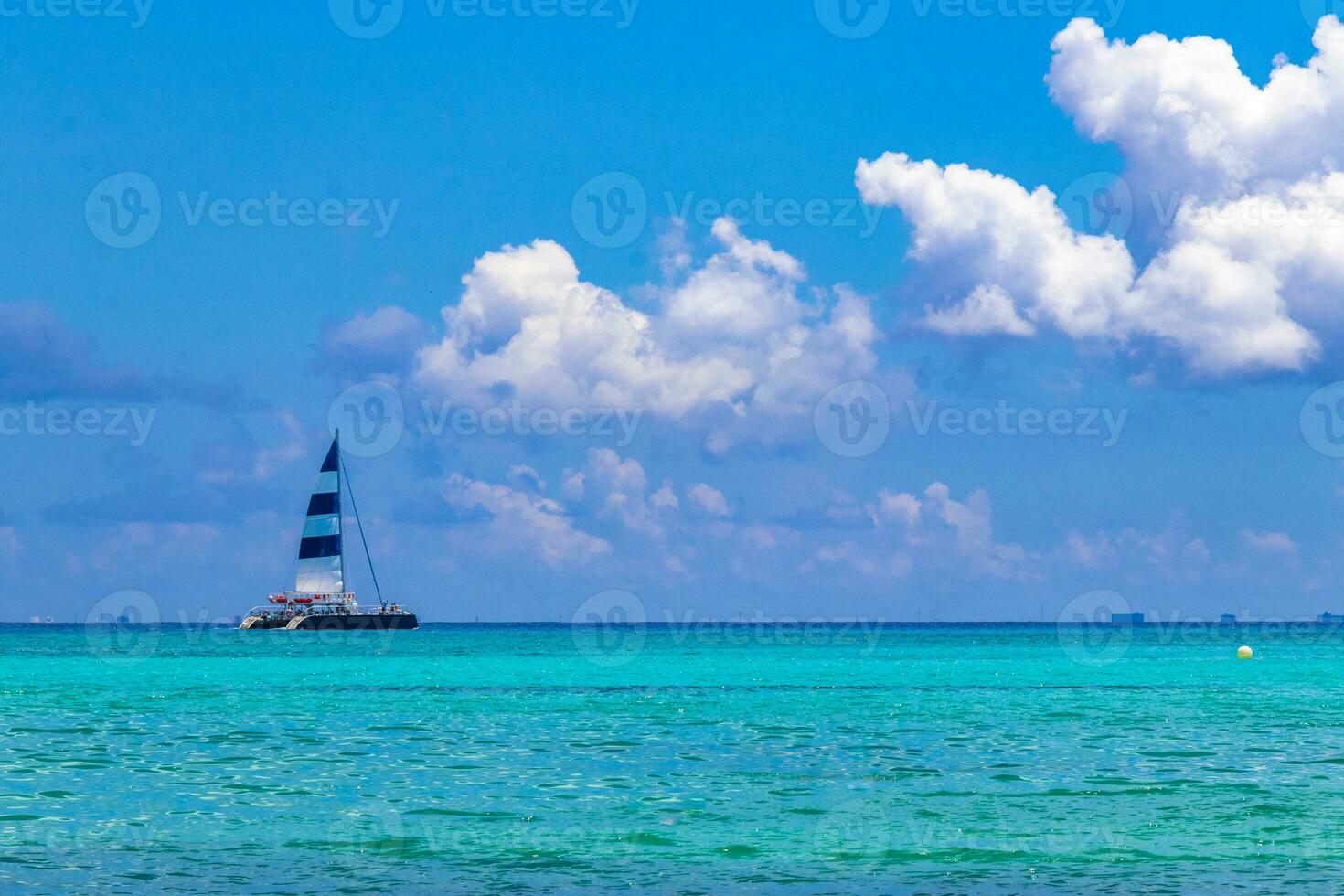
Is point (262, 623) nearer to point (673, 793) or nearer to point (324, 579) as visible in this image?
point (324, 579)

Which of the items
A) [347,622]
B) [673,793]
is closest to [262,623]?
[347,622]

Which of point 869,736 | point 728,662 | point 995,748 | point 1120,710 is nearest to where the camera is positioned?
point 995,748

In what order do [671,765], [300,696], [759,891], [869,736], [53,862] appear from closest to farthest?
[759,891]
[53,862]
[671,765]
[869,736]
[300,696]

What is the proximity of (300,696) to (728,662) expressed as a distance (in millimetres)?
50362

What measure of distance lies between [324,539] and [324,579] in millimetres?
5600

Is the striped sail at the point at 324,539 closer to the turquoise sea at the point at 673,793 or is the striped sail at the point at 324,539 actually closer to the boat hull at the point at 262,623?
the boat hull at the point at 262,623

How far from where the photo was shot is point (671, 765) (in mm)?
34750

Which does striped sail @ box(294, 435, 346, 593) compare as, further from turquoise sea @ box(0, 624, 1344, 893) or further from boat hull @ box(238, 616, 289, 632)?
turquoise sea @ box(0, 624, 1344, 893)

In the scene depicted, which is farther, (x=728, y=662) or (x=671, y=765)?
(x=728, y=662)

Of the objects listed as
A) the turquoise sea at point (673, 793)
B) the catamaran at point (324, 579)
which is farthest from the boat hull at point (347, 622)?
the turquoise sea at point (673, 793)

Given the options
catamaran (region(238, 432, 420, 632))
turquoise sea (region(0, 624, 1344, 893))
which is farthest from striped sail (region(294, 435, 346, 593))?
turquoise sea (region(0, 624, 1344, 893))

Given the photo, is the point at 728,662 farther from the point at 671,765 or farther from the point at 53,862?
the point at 53,862

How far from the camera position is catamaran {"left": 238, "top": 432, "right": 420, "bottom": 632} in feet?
556

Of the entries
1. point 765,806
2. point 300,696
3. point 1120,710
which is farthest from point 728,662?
point 765,806
